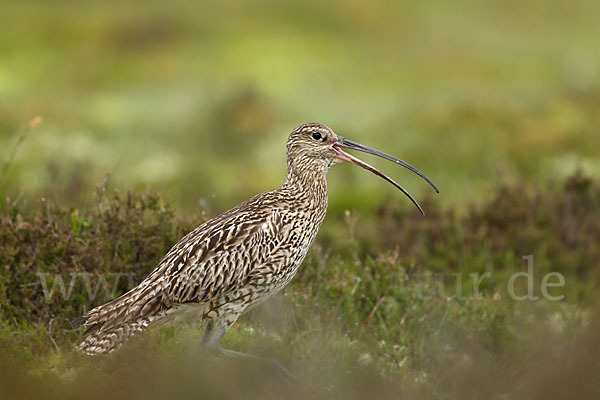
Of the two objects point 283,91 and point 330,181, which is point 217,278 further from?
point 283,91

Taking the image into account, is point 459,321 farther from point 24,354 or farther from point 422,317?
point 24,354

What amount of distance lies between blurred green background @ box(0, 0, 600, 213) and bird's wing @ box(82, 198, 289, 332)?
2.78 m

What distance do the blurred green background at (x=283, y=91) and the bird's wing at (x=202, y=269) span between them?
2.78 meters

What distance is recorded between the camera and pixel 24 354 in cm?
654

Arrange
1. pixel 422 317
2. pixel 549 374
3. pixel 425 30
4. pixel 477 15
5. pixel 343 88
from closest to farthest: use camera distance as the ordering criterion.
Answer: pixel 549 374 → pixel 422 317 → pixel 343 88 → pixel 425 30 → pixel 477 15

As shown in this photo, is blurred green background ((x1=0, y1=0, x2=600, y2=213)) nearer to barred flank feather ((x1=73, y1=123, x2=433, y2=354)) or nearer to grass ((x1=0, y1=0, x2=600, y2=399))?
grass ((x1=0, y1=0, x2=600, y2=399))

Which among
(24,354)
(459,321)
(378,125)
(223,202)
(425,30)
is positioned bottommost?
→ (24,354)

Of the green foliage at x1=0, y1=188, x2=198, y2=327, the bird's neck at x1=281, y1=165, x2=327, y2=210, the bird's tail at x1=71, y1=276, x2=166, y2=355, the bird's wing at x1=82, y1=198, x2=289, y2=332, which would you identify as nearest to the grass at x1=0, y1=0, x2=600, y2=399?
the green foliage at x1=0, y1=188, x2=198, y2=327

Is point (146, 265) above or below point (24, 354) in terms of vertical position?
above

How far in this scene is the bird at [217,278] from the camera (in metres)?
6.51

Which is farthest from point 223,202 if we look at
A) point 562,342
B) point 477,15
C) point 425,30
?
point 477,15

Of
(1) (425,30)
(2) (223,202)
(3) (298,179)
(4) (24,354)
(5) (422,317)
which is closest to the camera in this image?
(4) (24,354)

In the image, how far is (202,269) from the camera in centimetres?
662

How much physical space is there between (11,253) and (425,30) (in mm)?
22841
